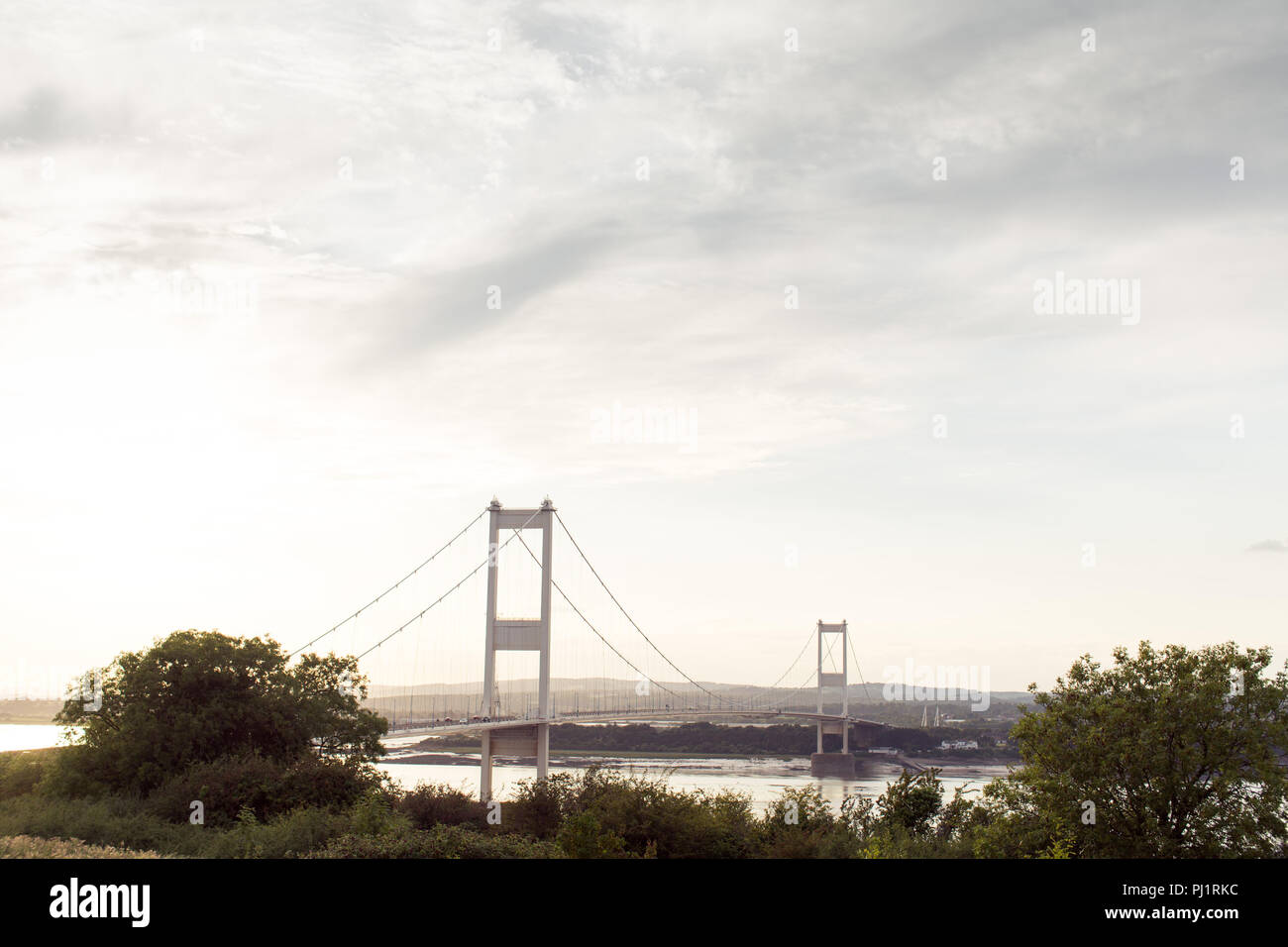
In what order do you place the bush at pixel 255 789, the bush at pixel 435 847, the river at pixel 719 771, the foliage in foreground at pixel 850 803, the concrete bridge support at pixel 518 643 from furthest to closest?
the river at pixel 719 771
the concrete bridge support at pixel 518 643
the bush at pixel 255 789
the foliage in foreground at pixel 850 803
the bush at pixel 435 847

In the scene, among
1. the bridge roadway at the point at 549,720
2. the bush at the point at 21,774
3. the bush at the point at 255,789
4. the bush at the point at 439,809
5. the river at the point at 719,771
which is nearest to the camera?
the bush at the point at 439,809

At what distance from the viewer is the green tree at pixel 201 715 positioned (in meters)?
25.0

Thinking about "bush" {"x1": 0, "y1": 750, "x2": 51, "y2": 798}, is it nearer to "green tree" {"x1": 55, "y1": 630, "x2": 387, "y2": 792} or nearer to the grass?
"green tree" {"x1": 55, "y1": 630, "x2": 387, "y2": 792}

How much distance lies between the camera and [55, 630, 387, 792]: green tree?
25.0 meters

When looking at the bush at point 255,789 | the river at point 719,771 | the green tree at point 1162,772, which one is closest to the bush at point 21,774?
the bush at point 255,789

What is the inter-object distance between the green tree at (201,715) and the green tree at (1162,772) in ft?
53.1

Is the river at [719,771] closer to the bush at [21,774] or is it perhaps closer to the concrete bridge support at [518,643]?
the concrete bridge support at [518,643]

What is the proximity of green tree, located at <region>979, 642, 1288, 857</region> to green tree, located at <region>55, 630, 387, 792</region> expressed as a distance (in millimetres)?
16171

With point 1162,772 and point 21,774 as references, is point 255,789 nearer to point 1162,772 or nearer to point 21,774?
point 21,774

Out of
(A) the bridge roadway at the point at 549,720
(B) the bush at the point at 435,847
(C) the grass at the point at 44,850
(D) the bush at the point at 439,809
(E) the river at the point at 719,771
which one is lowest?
(E) the river at the point at 719,771

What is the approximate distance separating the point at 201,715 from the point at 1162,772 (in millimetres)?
22196
